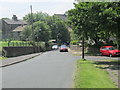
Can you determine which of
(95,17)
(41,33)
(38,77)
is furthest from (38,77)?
(41,33)

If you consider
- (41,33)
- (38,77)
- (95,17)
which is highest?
(41,33)

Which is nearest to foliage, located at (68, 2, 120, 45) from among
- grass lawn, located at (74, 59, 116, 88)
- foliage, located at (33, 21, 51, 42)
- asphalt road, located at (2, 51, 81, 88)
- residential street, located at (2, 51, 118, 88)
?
residential street, located at (2, 51, 118, 88)

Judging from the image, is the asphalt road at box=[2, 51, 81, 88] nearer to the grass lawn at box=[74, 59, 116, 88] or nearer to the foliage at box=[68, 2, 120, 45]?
the grass lawn at box=[74, 59, 116, 88]

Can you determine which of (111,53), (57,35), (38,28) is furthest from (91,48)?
(57,35)

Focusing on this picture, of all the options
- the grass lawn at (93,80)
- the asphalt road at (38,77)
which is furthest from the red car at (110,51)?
the grass lawn at (93,80)

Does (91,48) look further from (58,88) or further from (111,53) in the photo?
(58,88)

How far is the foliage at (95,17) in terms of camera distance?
16.1 metres

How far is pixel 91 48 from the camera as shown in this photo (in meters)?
41.9

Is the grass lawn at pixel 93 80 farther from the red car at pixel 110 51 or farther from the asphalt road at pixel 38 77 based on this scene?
the red car at pixel 110 51

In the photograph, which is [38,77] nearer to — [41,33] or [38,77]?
[38,77]

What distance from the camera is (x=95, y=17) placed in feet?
55.9

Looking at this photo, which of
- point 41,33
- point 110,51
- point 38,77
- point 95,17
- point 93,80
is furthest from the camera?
point 41,33

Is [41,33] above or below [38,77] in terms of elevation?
above

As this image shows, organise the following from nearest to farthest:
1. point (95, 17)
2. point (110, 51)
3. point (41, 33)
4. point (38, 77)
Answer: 1. point (38, 77)
2. point (95, 17)
3. point (110, 51)
4. point (41, 33)
